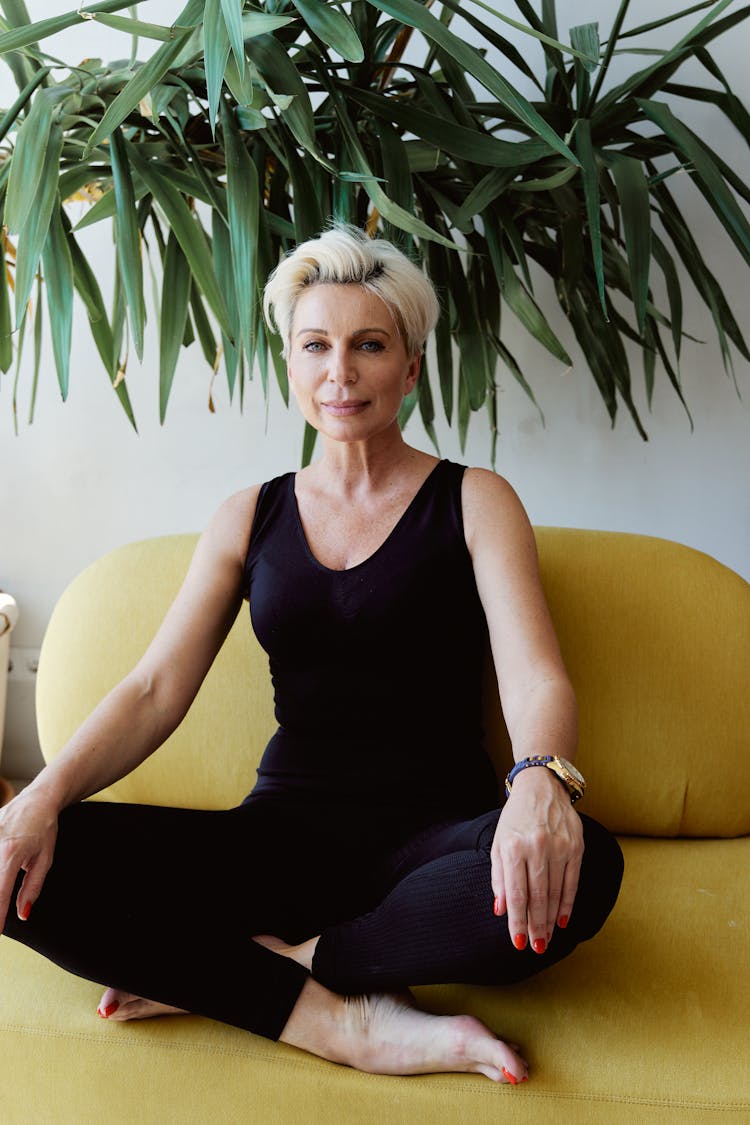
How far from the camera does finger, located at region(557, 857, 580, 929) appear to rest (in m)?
1.01

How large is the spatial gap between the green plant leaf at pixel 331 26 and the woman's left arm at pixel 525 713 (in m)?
0.60

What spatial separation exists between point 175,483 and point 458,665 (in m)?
1.13

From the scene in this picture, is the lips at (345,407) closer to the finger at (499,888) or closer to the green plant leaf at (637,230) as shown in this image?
the green plant leaf at (637,230)

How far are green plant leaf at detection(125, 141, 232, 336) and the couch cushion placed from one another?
100 centimetres

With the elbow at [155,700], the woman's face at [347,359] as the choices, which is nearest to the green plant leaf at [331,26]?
the woman's face at [347,359]

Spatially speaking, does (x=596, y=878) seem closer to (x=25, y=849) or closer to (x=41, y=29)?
(x=25, y=849)

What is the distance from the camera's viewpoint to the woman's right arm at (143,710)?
110cm

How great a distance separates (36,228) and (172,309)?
33cm

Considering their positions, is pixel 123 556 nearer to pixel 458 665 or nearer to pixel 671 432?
pixel 458 665

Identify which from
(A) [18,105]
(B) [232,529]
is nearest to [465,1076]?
(B) [232,529]

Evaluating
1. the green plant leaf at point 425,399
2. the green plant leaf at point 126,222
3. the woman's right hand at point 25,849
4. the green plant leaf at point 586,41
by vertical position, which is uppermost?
the green plant leaf at point 586,41

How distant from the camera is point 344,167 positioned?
162 cm

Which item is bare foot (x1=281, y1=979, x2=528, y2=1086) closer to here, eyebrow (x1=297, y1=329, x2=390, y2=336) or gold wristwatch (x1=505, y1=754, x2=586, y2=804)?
gold wristwatch (x1=505, y1=754, x2=586, y2=804)

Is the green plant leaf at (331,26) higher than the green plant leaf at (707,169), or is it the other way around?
the green plant leaf at (331,26)
